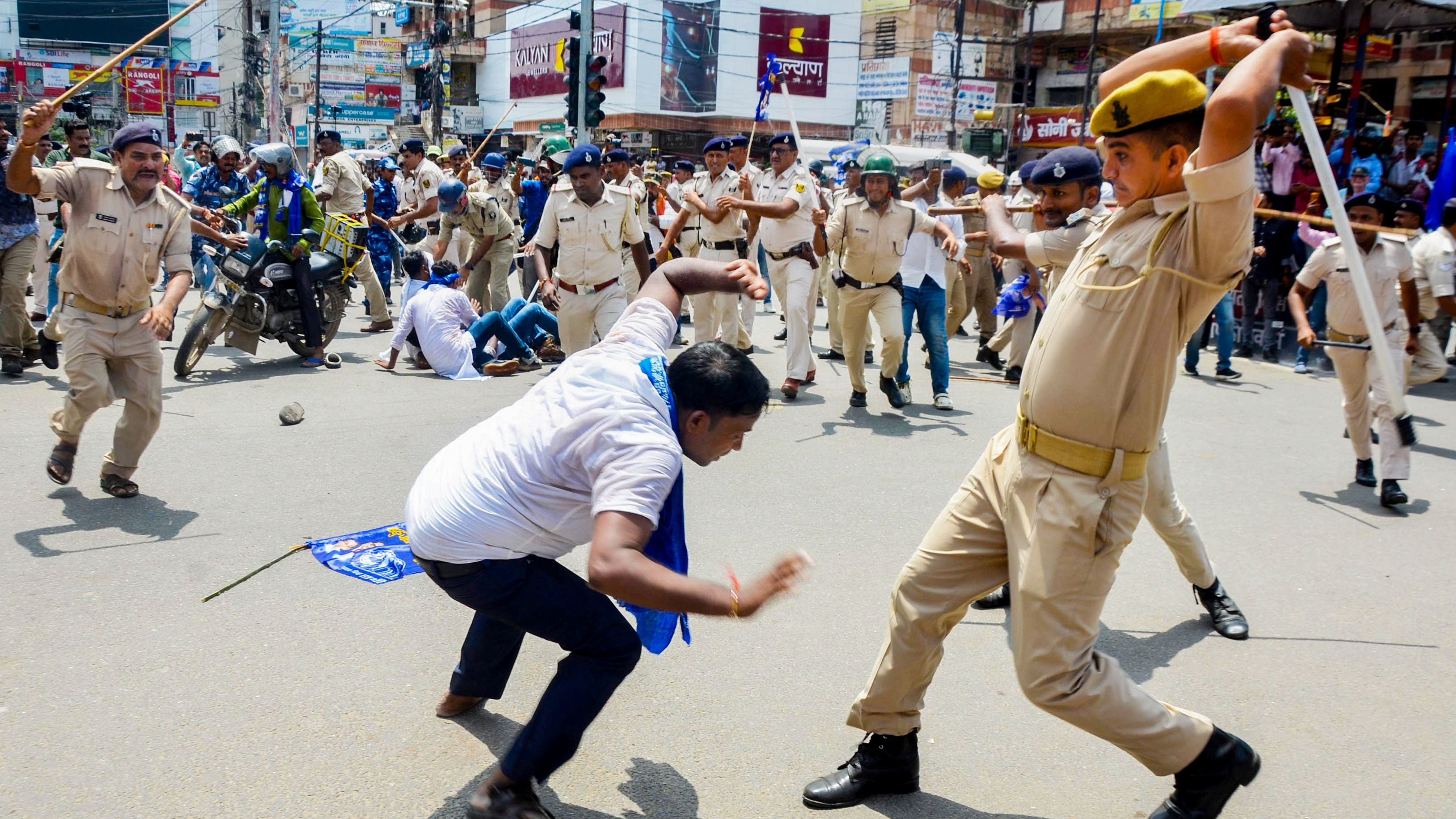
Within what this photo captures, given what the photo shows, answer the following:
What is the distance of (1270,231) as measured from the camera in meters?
12.1

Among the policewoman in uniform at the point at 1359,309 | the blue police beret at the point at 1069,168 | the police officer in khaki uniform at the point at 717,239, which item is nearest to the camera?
the blue police beret at the point at 1069,168

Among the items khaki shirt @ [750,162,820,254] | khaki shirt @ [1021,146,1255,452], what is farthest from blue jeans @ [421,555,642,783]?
khaki shirt @ [750,162,820,254]

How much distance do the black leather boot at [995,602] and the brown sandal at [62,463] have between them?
14.8ft

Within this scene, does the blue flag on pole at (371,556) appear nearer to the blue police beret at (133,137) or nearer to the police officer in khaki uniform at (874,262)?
the blue police beret at (133,137)

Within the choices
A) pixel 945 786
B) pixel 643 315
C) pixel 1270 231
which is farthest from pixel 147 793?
pixel 1270 231

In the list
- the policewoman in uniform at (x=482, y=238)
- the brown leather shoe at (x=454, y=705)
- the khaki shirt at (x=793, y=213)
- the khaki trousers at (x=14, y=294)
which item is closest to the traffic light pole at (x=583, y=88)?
the policewoman in uniform at (x=482, y=238)

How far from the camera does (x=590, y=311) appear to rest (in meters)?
8.23

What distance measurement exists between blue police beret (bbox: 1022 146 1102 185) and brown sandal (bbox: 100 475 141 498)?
15.4 feet

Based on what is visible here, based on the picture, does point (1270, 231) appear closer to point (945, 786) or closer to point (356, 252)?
point (356, 252)

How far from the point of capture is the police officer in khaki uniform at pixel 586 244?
7996 mm

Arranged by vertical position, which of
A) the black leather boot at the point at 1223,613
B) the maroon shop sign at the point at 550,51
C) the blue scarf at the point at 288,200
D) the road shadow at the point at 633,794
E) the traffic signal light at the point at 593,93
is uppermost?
the maroon shop sign at the point at 550,51

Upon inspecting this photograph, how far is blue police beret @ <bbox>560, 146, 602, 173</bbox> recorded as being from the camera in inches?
310

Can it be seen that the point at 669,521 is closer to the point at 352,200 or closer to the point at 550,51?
the point at 352,200

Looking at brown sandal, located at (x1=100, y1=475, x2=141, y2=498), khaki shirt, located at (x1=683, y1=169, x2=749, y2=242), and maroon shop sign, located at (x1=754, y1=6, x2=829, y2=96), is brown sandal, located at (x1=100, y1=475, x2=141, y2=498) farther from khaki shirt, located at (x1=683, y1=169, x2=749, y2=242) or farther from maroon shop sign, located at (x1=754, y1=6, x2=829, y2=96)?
maroon shop sign, located at (x1=754, y1=6, x2=829, y2=96)
